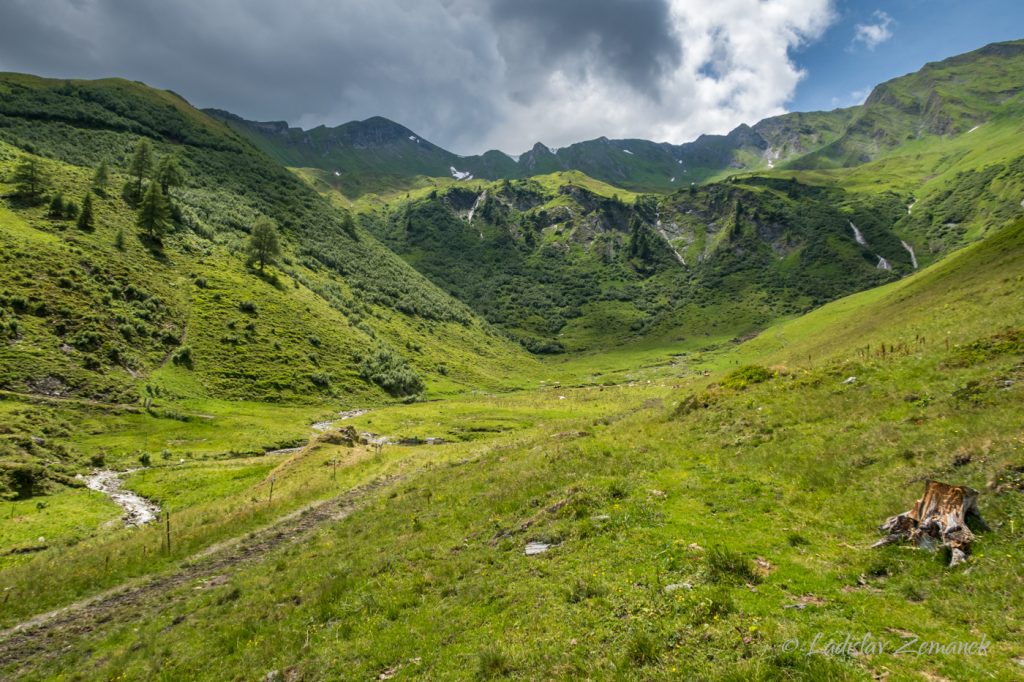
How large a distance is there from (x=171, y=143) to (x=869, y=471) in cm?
24541

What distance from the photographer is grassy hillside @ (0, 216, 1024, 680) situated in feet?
31.3

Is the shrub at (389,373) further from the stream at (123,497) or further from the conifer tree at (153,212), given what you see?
the stream at (123,497)

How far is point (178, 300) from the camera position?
85.4 meters

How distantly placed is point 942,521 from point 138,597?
110 ft

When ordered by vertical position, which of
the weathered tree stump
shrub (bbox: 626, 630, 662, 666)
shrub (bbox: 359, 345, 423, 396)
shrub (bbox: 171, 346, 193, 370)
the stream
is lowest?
the stream

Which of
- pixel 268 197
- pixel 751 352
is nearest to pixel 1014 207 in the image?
pixel 751 352

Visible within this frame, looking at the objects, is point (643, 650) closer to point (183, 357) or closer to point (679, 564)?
point (679, 564)

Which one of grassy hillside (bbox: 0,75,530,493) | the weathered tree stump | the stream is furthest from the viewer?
grassy hillside (bbox: 0,75,530,493)

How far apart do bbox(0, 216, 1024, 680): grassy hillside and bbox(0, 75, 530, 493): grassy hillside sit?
41584 millimetres

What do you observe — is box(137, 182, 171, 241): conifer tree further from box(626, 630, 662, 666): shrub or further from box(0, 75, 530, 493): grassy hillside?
box(626, 630, 662, 666): shrub

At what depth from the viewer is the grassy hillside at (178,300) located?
62406 mm

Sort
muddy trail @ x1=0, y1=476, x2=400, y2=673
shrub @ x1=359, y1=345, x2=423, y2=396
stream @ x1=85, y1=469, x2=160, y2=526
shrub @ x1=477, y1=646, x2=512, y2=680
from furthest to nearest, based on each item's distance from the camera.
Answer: shrub @ x1=359, y1=345, x2=423, y2=396 < stream @ x1=85, y1=469, x2=160, y2=526 < muddy trail @ x1=0, y1=476, x2=400, y2=673 < shrub @ x1=477, y1=646, x2=512, y2=680

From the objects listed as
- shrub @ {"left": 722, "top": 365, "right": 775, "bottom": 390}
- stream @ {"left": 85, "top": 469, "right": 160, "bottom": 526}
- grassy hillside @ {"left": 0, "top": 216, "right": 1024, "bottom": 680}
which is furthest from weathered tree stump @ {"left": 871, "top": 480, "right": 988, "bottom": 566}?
stream @ {"left": 85, "top": 469, "right": 160, "bottom": 526}

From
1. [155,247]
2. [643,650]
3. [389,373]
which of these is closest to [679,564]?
[643,650]
